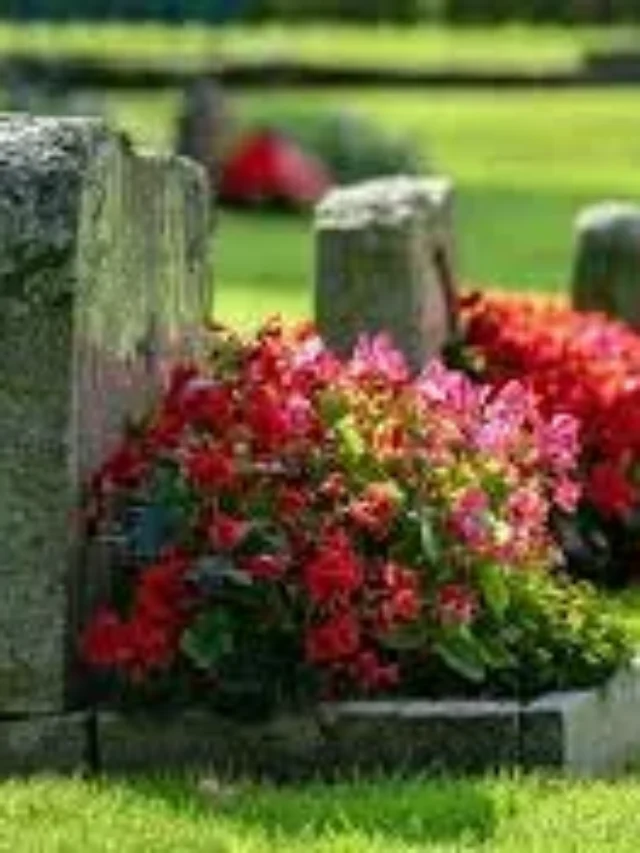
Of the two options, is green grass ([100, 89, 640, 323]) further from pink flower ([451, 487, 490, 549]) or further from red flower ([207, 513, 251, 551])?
red flower ([207, 513, 251, 551])

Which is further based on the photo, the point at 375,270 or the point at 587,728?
the point at 375,270

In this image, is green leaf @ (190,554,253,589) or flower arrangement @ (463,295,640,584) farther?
flower arrangement @ (463,295,640,584)

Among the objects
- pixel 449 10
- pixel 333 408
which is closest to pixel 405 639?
pixel 333 408

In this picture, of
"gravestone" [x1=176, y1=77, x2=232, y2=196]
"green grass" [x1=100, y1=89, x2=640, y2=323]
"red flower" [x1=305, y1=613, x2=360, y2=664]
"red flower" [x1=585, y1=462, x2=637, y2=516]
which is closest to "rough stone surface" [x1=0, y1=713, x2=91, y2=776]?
"red flower" [x1=305, y1=613, x2=360, y2=664]

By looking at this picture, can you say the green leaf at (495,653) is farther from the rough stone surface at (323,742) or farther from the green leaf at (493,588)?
the rough stone surface at (323,742)

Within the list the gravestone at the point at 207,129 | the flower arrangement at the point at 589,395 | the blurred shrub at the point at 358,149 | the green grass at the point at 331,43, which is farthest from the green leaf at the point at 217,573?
→ the green grass at the point at 331,43

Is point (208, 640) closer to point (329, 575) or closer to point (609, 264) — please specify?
point (329, 575)

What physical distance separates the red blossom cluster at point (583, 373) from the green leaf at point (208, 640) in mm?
4053

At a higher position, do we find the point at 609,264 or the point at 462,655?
the point at 609,264

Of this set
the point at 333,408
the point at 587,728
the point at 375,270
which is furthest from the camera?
the point at 375,270

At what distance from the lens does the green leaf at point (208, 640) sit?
8633 millimetres

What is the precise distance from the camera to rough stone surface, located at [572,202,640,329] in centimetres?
1527

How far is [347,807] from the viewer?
320 inches

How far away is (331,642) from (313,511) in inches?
15.2
